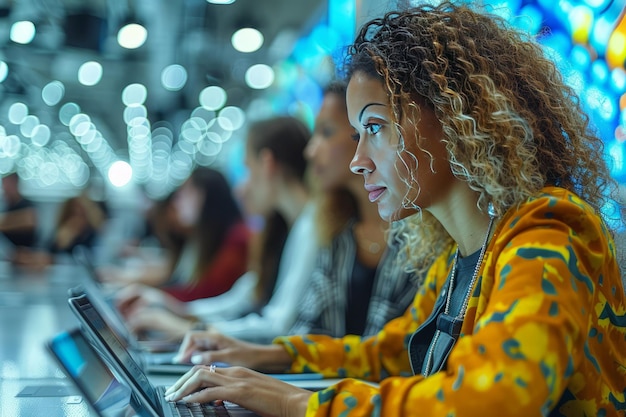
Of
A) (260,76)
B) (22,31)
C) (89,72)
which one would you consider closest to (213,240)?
(22,31)

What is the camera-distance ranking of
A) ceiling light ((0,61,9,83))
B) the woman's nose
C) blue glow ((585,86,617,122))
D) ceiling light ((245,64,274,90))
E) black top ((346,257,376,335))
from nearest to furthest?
the woman's nose < blue glow ((585,86,617,122)) < black top ((346,257,376,335)) < ceiling light ((0,61,9,83)) < ceiling light ((245,64,274,90))

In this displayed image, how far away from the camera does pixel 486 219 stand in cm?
108

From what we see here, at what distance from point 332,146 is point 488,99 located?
1.34m

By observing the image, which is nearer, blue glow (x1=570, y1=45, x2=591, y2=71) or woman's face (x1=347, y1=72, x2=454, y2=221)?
woman's face (x1=347, y1=72, x2=454, y2=221)

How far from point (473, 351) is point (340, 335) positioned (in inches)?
53.3

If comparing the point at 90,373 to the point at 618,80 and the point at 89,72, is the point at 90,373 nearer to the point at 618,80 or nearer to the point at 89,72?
the point at 618,80

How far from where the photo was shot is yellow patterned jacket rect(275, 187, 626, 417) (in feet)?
2.48

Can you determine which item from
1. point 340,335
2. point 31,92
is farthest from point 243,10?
point 340,335

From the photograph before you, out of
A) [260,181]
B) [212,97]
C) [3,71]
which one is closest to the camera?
[260,181]

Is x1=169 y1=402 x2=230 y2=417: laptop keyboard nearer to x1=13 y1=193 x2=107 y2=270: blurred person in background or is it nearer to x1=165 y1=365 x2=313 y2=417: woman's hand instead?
x1=165 y1=365 x2=313 y2=417: woman's hand

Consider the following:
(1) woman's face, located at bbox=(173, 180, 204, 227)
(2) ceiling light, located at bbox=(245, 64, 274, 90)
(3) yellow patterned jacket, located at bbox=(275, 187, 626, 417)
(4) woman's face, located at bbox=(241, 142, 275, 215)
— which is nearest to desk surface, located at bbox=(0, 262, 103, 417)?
(3) yellow patterned jacket, located at bbox=(275, 187, 626, 417)

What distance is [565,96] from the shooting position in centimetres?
109

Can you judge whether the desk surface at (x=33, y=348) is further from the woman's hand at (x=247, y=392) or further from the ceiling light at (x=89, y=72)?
the ceiling light at (x=89, y=72)

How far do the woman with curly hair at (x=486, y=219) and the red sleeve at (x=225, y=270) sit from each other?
7.90 ft
